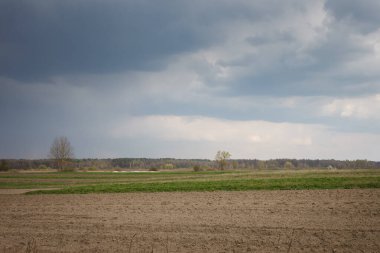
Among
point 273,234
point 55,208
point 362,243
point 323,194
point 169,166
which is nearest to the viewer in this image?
point 362,243

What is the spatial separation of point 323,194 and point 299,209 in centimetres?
847

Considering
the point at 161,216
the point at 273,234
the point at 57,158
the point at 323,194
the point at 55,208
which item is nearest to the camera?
the point at 273,234

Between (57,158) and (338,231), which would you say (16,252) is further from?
(57,158)

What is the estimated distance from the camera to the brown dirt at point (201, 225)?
15148 millimetres

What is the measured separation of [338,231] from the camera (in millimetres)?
17000

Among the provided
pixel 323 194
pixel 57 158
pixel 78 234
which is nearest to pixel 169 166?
pixel 57 158

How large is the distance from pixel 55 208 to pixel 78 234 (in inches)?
410

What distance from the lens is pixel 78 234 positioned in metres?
17.7

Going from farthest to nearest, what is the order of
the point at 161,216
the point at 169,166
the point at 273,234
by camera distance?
the point at 169,166, the point at 161,216, the point at 273,234

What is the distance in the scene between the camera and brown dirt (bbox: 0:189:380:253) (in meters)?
15.1

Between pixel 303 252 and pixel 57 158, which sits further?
pixel 57 158

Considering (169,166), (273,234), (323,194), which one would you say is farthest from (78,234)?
(169,166)

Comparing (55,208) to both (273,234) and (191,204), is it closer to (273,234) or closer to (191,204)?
(191,204)

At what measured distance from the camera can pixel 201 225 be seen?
62.4 feet
